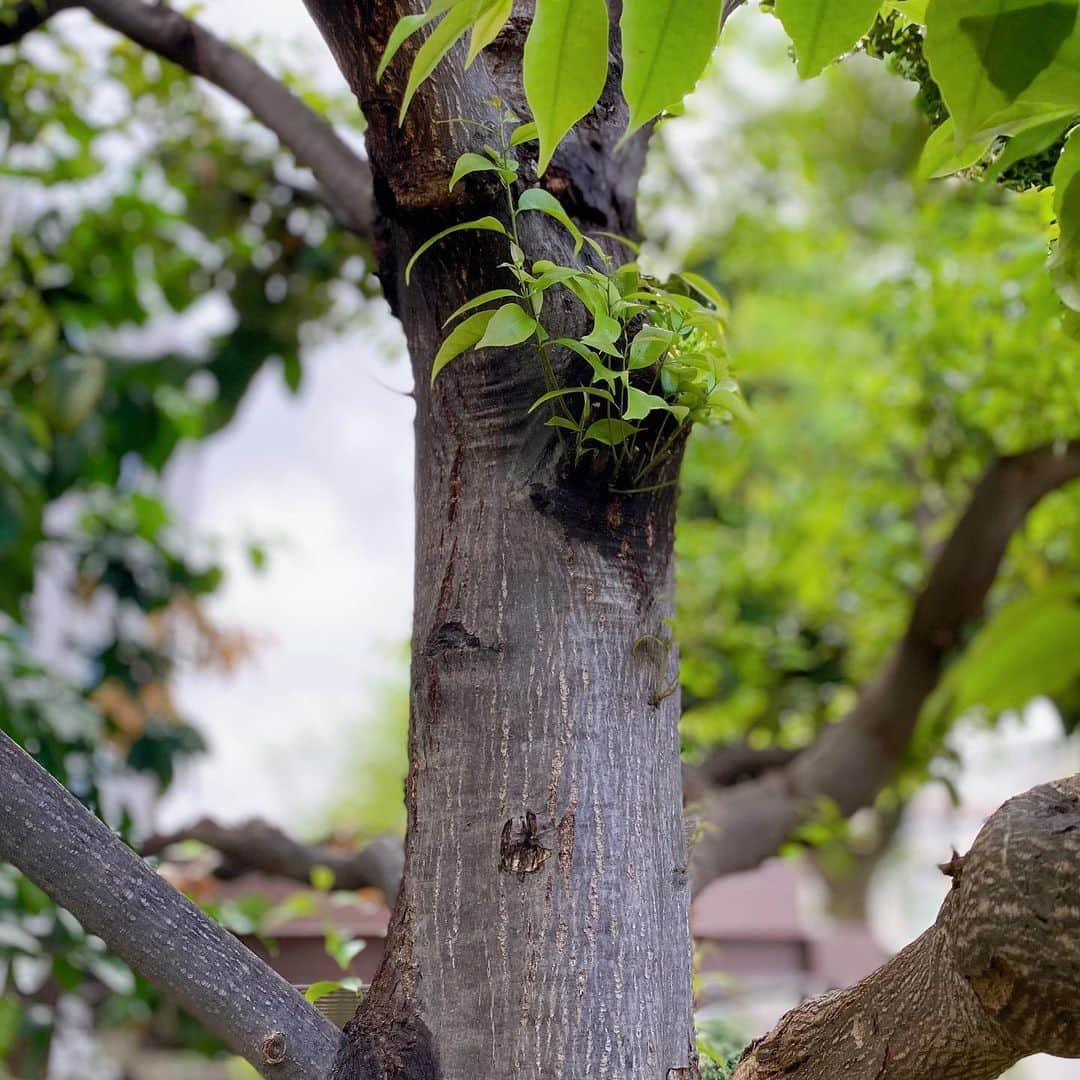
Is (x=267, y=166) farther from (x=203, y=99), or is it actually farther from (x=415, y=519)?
(x=415, y=519)

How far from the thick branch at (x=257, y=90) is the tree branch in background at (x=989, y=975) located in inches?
40.1

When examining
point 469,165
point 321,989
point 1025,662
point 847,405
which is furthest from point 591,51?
point 847,405

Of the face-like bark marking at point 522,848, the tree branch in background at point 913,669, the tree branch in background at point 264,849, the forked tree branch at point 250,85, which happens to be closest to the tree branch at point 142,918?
the face-like bark marking at point 522,848

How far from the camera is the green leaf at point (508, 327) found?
0.74 metres

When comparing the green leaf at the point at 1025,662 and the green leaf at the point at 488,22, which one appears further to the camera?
the green leaf at the point at 1025,662

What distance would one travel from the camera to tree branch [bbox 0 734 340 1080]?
732 millimetres

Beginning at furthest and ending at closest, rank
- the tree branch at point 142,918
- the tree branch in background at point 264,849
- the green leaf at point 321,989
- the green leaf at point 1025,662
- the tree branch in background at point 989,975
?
the tree branch in background at point 264,849 < the green leaf at point 1025,662 < the green leaf at point 321,989 < the tree branch at point 142,918 < the tree branch in background at point 989,975

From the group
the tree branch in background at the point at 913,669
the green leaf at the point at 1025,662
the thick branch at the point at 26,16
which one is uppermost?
the thick branch at the point at 26,16

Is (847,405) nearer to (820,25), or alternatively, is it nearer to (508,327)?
(508,327)

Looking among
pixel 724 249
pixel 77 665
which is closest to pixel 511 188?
pixel 724 249

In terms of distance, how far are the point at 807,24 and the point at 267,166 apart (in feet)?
5.92

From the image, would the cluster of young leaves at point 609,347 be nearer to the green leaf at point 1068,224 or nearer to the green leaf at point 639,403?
the green leaf at point 639,403

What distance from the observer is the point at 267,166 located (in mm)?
2145

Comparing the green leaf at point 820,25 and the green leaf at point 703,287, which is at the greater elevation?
the green leaf at point 703,287
